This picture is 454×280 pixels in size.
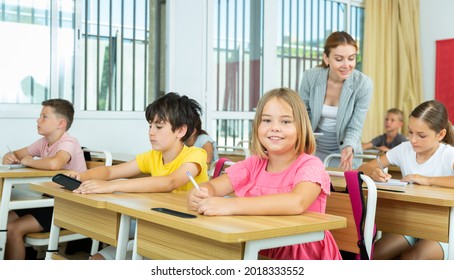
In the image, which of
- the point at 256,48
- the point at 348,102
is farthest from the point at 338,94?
the point at 256,48

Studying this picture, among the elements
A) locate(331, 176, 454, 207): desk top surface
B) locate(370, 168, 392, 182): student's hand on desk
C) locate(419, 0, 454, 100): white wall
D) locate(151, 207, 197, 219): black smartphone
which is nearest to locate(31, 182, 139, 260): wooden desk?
locate(151, 207, 197, 219): black smartphone

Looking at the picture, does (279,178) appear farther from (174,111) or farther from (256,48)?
(256,48)

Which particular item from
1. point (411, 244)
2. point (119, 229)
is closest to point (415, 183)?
point (411, 244)

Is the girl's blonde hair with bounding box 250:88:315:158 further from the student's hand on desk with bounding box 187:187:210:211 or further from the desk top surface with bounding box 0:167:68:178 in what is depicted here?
the desk top surface with bounding box 0:167:68:178

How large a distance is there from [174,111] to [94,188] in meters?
0.55

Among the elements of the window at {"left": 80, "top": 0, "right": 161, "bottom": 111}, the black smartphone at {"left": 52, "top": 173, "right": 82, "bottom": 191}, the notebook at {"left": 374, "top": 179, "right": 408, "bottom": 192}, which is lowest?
the notebook at {"left": 374, "top": 179, "right": 408, "bottom": 192}

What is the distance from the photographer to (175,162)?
2432 millimetres

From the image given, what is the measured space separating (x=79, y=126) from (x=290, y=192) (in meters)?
2.98

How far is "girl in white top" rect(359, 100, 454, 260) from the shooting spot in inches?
101

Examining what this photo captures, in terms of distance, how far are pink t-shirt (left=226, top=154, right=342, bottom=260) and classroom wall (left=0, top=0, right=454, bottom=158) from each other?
8.48 ft

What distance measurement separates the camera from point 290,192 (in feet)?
5.82
